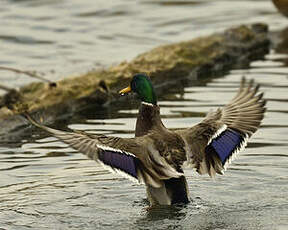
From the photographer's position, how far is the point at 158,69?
41.4 ft

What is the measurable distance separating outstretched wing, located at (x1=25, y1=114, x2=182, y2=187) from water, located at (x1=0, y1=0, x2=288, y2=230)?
1.18 feet

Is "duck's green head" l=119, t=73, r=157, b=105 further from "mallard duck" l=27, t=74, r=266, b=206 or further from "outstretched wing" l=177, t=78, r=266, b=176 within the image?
"outstretched wing" l=177, t=78, r=266, b=176

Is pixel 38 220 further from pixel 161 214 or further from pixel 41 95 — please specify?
pixel 41 95

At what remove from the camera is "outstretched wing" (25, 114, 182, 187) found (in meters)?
7.75

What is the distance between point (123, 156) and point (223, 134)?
3.41 ft

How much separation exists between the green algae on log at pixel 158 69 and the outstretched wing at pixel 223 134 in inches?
103

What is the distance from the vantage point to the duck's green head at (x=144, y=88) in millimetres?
8727

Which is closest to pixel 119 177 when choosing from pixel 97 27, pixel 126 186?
pixel 126 186

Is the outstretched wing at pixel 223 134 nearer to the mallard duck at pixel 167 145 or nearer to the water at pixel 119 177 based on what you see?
the mallard duck at pixel 167 145

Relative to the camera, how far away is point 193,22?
1747 centimetres

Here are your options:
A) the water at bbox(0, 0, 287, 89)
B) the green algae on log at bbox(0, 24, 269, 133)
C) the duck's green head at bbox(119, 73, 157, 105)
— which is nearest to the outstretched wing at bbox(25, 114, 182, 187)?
the duck's green head at bbox(119, 73, 157, 105)

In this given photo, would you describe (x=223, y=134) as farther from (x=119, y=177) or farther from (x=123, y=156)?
(x=119, y=177)

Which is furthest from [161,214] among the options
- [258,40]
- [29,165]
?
[258,40]

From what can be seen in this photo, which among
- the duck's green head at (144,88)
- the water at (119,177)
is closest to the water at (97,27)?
the water at (119,177)
